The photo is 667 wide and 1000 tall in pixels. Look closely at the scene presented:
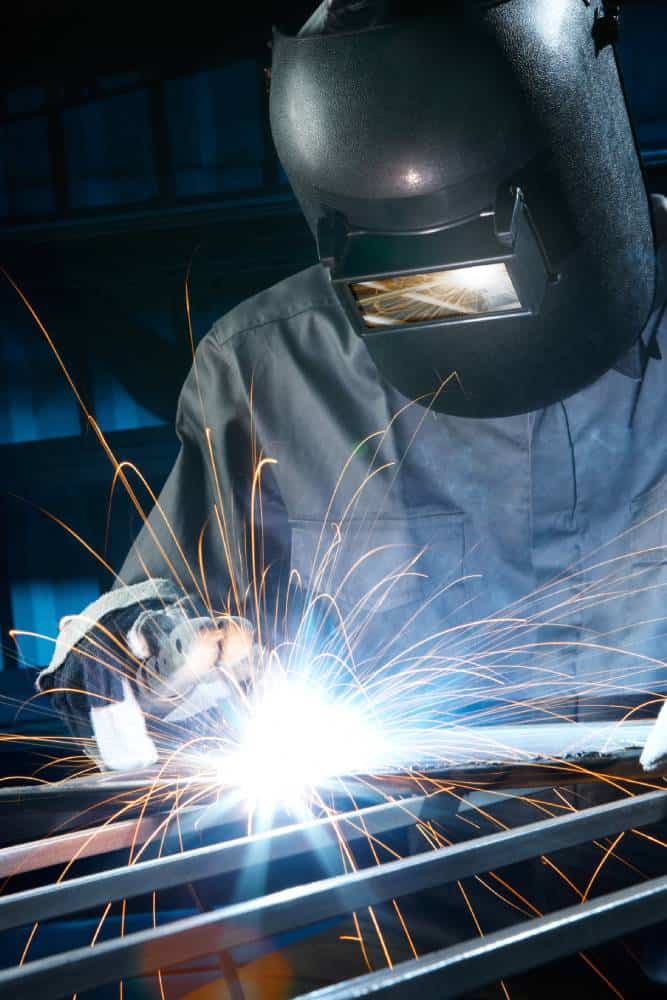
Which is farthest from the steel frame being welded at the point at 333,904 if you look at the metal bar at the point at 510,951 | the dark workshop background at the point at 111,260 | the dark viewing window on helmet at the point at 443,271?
the dark workshop background at the point at 111,260

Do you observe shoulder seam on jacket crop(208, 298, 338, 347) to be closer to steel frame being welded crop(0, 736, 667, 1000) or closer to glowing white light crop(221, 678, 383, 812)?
glowing white light crop(221, 678, 383, 812)

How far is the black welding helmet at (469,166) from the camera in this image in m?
0.98

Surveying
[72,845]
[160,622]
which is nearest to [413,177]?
[160,622]

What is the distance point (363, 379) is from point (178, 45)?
1160mm

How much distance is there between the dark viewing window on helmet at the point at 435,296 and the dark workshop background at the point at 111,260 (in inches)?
85.1

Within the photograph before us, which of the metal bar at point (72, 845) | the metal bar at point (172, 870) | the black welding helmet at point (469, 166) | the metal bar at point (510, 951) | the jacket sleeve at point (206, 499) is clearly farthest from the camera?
the jacket sleeve at point (206, 499)

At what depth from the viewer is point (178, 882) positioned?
0.77m

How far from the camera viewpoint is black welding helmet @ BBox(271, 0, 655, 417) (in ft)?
3.20

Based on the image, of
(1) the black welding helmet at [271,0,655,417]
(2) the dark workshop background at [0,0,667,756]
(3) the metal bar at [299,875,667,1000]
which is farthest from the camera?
(2) the dark workshop background at [0,0,667,756]

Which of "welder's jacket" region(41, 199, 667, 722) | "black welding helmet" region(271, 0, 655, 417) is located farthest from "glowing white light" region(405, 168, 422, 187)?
"welder's jacket" region(41, 199, 667, 722)

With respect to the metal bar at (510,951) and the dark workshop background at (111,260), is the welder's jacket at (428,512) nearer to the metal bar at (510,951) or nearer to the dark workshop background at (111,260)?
the metal bar at (510,951)

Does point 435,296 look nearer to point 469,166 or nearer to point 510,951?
point 469,166

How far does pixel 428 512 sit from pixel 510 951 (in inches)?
40.5

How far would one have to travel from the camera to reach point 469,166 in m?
0.99
